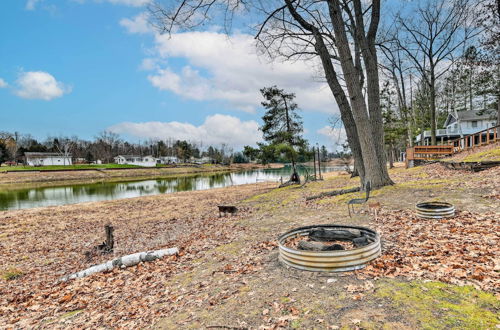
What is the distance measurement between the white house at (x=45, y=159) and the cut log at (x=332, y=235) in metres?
90.6

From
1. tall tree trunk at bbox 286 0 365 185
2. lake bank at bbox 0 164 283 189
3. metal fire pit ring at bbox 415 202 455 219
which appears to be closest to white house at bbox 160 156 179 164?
lake bank at bbox 0 164 283 189

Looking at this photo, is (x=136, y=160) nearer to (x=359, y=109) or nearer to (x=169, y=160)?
(x=169, y=160)

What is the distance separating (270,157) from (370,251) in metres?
19.7

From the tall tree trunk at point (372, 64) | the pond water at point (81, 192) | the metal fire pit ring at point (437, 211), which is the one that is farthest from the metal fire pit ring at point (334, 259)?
the pond water at point (81, 192)

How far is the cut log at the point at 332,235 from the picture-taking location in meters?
5.17

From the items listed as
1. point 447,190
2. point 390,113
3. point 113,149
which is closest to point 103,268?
point 447,190

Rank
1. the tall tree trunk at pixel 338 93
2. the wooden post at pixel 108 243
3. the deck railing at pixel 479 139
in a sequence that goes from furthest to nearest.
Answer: the deck railing at pixel 479 139 < the tall tree trunk at pixel 338 93 < the wooden post at pixel 108 243

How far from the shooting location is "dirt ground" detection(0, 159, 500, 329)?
2.95 m

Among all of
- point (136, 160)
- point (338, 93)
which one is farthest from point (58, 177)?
point (338, 93)

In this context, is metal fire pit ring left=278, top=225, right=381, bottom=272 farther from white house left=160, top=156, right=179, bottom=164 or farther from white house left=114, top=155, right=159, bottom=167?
white house left=160, top=156, right=179, bottom=164

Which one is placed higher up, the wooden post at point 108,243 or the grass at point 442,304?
the grass at point 442,304

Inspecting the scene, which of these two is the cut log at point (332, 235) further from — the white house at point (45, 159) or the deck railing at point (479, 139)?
the white house at point (45, 159)

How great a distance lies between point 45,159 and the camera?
78.2 meters

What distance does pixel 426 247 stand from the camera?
446 cm
